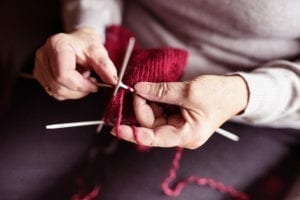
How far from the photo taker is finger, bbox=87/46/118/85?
0.72 metres

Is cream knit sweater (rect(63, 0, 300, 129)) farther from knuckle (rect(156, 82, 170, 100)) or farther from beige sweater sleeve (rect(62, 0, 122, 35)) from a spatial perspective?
knuckle (rect(156, 82, 170, 100))

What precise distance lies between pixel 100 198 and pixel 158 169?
110 mm

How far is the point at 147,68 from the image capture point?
719 mm

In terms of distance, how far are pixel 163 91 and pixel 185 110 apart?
43 mm

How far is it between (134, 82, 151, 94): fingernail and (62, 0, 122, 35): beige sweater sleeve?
231mm

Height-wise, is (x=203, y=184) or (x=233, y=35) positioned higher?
(x=233, y=35)

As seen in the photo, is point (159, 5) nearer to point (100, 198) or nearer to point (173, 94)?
point (173, 94)

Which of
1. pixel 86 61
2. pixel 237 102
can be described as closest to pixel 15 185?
pixel 86 61

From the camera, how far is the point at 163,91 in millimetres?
666

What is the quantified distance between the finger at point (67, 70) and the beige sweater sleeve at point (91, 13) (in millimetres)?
125

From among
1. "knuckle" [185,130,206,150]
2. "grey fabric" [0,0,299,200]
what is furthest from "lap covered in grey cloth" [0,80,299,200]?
"knuckle" [185,130,206,150]

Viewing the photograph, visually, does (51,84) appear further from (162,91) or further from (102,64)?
(162,91)

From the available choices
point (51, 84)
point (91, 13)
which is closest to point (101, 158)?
point (51, 84)

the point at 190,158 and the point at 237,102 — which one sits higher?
the point at 237,102
